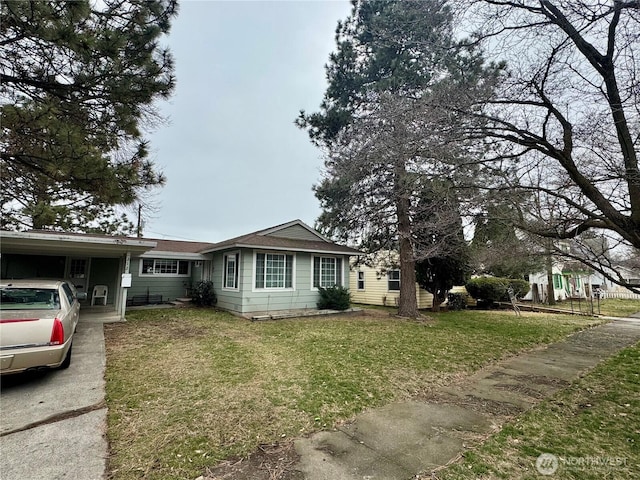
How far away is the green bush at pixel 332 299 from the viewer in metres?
12.7

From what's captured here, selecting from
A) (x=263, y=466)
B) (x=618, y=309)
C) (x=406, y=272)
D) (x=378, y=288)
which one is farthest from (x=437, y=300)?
(x=263, y=466)

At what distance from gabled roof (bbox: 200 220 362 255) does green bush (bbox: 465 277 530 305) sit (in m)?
8.40

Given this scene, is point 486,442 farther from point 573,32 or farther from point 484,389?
point 573,32

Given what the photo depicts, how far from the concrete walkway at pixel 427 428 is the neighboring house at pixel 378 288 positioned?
978 centimetres

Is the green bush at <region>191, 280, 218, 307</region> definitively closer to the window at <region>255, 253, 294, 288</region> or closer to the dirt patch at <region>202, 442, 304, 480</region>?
the window at <region>255, 253, 294, 288</region>

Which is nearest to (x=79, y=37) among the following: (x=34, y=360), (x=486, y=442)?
(x=34, y=360)

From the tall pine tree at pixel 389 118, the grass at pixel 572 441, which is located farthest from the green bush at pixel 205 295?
the grass at pixel 572 441

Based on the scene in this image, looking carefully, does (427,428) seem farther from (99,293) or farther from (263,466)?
(99,293)

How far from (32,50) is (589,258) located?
9.99 meters

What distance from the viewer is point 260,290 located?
11.2 m

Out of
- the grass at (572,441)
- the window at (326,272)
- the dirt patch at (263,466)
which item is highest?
the window at (326,272)

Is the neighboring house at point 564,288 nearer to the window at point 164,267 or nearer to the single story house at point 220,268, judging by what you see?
the single story house at point 220,268

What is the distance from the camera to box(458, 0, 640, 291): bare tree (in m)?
3.67

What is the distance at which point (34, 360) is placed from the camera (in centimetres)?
414
